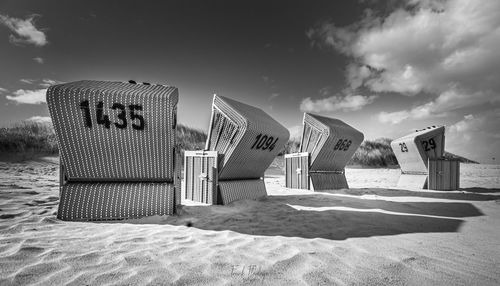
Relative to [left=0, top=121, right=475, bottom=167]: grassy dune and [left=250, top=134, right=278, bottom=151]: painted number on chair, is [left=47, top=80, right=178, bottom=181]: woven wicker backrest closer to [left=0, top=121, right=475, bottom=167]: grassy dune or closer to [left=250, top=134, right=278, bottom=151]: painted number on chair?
[left=250, top=134, right=278, bottom=151]: painted number on chair

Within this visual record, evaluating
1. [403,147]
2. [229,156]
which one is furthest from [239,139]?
[403,147]

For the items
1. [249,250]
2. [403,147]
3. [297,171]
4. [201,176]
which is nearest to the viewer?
[249,250]

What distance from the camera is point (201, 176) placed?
341 inches

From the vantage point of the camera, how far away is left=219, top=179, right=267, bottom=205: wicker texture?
28.0 feet

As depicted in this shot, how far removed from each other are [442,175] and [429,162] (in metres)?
1.04

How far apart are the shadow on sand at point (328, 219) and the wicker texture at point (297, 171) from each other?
483 centimetres

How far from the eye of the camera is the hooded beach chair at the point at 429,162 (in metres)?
13.7

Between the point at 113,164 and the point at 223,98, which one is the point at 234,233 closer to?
the point at 113,164

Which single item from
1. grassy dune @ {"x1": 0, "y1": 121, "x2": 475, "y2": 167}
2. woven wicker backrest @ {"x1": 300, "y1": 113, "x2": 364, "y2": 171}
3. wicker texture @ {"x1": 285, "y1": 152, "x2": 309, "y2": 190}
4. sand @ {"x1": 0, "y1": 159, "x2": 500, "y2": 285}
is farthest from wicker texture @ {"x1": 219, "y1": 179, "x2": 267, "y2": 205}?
grassy dune @ {"x1": 0, "y1": 121, "x2": 475, "y2": 167}

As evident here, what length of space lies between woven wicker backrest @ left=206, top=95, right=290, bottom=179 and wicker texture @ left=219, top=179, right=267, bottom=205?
9.0 inches

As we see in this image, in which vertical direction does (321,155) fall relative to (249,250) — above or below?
above

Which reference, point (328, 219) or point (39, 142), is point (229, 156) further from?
point (39, 142)

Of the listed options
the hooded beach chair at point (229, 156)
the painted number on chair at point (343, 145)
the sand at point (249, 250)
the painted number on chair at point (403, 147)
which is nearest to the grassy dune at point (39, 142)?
the painted number on chair at point (403, 147)

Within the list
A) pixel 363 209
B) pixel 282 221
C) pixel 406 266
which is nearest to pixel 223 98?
pixel 282 221
